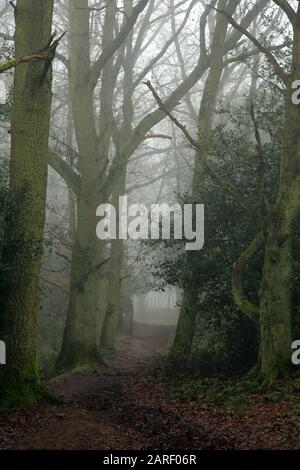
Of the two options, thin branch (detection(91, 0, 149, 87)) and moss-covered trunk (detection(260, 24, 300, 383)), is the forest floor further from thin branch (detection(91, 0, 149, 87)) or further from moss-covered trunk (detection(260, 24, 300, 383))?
thin branch (detection(91, 0, 149, 87))

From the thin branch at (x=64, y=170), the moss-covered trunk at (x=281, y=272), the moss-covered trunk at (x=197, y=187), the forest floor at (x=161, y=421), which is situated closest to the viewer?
the forest floor at (x=161, y=421)

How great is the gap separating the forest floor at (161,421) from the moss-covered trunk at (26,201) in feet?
2.46

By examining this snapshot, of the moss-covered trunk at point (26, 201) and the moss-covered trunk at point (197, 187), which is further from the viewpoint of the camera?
the moss-covered trunk at point (197, 187)

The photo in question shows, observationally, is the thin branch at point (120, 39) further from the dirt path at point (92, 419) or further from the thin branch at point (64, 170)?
the dirt path at point (92, 419)

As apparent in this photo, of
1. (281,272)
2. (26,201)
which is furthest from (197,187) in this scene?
(26,201)

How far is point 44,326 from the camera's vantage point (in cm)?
2683

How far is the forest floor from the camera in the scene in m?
8.15

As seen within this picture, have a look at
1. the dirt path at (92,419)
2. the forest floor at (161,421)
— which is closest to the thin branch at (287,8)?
the forest floor at (161,421)

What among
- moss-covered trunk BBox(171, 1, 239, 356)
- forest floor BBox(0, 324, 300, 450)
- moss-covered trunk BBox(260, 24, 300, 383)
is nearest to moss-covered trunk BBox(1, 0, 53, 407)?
forest floor BBox(0, 324, 300, 450)

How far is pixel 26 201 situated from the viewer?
1068 cm

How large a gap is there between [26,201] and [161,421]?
440 cm

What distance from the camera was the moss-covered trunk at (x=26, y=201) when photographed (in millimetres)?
10344

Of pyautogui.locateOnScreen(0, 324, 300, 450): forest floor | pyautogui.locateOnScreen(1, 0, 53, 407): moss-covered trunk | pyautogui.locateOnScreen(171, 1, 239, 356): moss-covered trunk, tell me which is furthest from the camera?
pyautogui.locateOnScreen(171, 1, 239, 356): moss-covered trunk

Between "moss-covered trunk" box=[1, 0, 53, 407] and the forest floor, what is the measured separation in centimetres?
75
